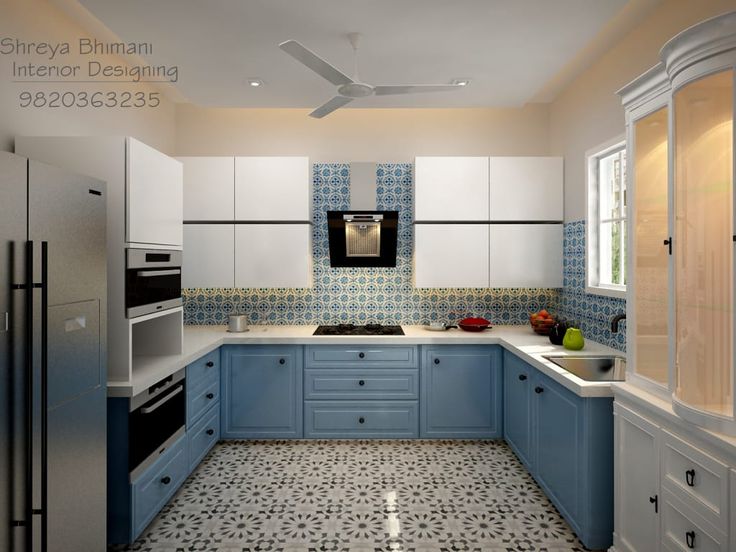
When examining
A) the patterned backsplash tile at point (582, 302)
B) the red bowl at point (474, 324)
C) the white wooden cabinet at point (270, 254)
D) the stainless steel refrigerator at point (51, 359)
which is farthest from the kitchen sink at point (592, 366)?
the stainless steel refrigerator at point (51, 359)

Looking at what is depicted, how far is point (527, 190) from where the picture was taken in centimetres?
363

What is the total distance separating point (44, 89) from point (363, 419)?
2968 mm

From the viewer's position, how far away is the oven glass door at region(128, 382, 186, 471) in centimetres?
215

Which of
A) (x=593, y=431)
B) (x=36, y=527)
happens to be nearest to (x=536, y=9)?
(x=593, y=431)

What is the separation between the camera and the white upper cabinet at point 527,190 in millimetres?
3623

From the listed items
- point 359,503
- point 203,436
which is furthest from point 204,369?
point 359,503

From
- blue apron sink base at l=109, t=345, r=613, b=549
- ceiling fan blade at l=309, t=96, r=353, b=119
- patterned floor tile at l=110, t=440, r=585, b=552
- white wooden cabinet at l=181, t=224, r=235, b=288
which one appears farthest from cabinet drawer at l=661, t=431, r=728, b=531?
white wooden cabinet at l=181, t=224, r=235, b=288

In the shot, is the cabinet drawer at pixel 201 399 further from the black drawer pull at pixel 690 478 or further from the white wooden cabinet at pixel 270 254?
the black drawer pull at pixel 690 478

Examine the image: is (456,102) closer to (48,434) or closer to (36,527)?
(48,434)

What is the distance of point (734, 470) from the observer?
139 cm

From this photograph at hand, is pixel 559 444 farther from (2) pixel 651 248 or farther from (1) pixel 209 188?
(1) pixel 209 188

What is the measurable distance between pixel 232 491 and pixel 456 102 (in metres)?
3.24

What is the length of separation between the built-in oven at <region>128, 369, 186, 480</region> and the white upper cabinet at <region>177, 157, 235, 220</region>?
56.6 inches

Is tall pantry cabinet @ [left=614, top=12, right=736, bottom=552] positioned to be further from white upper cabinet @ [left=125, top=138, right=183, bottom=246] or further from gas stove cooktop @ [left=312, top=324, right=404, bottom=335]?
white upper cabinet @ [left=125, top=138, right=183, bottom=246]
